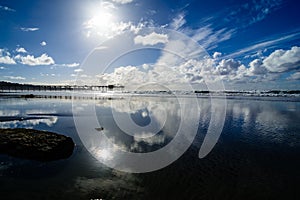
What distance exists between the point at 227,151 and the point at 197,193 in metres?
6.61

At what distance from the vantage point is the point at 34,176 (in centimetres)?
879

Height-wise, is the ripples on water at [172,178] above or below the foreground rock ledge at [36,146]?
below

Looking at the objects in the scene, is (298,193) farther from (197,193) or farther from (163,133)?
(163,133)

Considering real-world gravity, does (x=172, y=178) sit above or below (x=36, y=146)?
below

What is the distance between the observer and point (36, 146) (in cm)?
1152

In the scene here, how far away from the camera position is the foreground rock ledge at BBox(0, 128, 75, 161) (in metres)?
11.0

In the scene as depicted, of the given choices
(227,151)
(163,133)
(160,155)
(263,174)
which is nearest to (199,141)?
(227,151)

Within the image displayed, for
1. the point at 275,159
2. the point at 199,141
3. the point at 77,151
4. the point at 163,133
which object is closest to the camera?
the point at 275,159

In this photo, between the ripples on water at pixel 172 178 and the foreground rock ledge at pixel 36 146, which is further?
the foreground rock ledge at pixel 36 146

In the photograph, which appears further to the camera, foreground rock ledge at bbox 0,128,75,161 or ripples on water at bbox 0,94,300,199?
foreground rock ledge at bbox 0,128,75,161

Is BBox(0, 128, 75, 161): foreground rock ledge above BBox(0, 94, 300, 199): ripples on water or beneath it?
above

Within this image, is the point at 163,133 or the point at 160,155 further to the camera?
the point at 163,133

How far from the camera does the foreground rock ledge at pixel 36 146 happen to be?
11.0 meters

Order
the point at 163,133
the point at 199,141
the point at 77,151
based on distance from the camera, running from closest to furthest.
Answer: the point at 77,151 → the point at 199,141 → the point at 163,133
